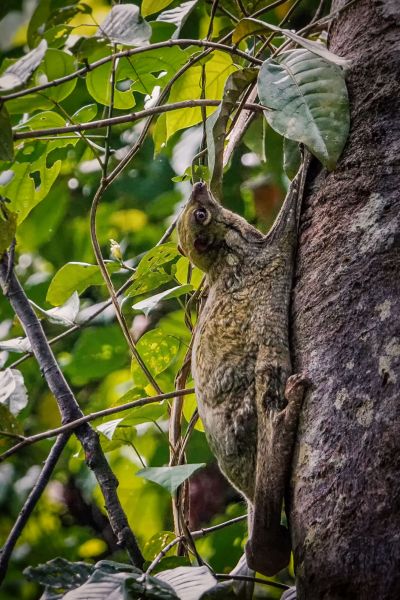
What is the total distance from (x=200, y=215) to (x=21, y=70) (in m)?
0.93

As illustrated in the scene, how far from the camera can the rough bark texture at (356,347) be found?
160cm

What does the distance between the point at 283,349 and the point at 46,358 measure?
81 cm

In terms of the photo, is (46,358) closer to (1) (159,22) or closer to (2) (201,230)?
(2) (201,230)

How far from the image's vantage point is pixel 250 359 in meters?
2.21

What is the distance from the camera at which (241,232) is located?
2.64 metres

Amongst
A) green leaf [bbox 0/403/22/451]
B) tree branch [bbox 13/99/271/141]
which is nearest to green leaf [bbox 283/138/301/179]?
tree branch [bbox 13/99/271/141]

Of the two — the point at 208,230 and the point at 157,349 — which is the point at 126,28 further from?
the point at 157,349

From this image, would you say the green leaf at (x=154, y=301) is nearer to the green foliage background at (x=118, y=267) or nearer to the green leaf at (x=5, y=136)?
the green foliage background at (x=118, y=267)

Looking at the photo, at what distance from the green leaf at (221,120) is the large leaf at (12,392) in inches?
36.3

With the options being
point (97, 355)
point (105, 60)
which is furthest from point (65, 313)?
point (97, 355)

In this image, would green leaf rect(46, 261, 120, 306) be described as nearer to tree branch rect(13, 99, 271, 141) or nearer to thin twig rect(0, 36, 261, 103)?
tree branch rect(13, 99, 271, 141)

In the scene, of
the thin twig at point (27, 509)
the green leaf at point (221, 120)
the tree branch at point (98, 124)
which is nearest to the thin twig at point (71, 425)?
the thin twig at point (27, 509)

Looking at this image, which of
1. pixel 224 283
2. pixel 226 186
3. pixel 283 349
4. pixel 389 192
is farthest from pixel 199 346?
pixel 226 186

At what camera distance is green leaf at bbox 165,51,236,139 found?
2.96 meters
